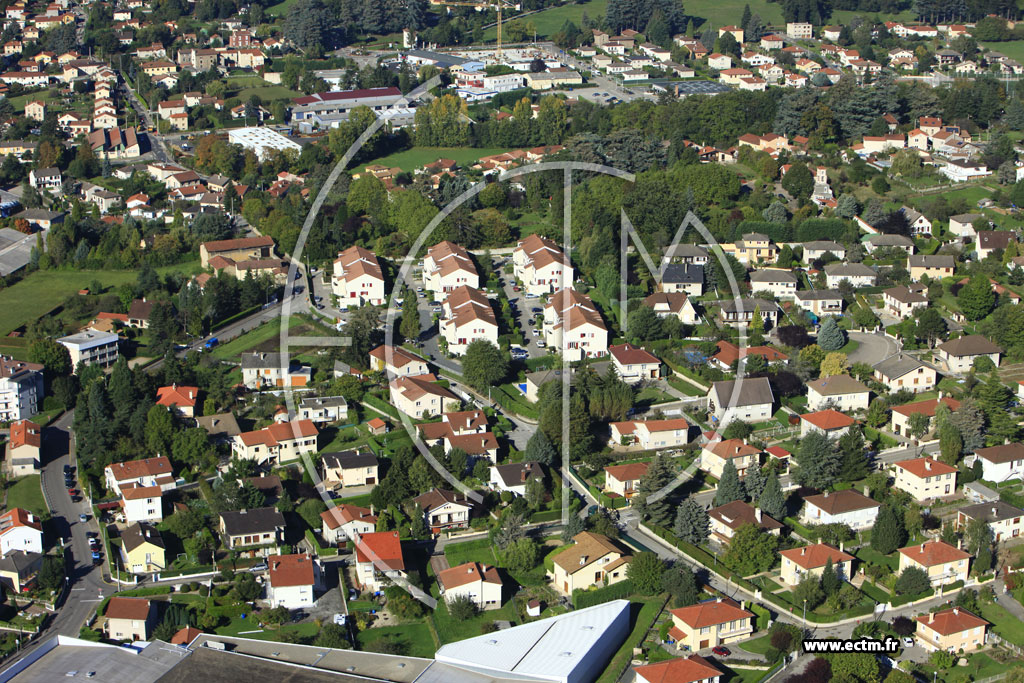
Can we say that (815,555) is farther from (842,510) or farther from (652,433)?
(652,433)

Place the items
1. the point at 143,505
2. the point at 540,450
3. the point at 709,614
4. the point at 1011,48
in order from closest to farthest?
the point at 709,614
the point at 143,505
the point at 540,450
the point at 1011,48

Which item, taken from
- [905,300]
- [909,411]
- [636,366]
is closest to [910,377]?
[909,411]

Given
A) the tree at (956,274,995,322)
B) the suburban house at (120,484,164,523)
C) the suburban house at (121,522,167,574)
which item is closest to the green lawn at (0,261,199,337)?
the suburban house at (120,484,164,523)

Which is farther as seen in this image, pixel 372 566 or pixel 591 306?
pixel 591 306

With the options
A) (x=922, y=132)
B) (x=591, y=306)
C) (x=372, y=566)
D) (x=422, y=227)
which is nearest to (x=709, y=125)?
(x=922, y=132)

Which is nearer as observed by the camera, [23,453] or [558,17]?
[23,453]

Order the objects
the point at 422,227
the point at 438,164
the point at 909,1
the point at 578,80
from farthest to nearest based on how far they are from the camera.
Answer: the point at 909,1, the point at 578,80, the point at 438,164, the point at 422,227

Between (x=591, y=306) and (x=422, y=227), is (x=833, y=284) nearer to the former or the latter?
(x=591, y=306)
